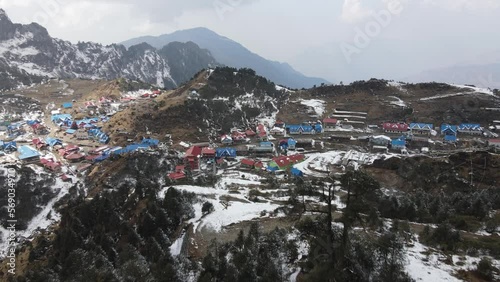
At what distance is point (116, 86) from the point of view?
109375 mm

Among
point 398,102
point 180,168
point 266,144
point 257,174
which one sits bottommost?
point 257,174

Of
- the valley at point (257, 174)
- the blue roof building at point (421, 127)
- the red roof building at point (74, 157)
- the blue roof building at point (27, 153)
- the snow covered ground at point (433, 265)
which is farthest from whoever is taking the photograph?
the blue roof building at point (421, 127)

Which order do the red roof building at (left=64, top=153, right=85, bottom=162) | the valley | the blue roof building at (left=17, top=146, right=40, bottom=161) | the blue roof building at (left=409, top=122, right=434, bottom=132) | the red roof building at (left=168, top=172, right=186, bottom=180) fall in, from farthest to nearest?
1. the blue roof building at (left=409, top=122, right=434, bottom=132)
2. the red roof building at (left=64, top=153, right=85, bottom=162)
3. the blue roof building at (left=17, top=146, right=40, bottom=161)
4. the red roof building at (left=168, top=172, right=186, bottom=180)
5. the valley

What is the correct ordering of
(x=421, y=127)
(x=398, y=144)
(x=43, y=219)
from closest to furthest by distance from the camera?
1. (x=43, y=219)
2. (x=398, y=144)
3. (x=421, y=127)

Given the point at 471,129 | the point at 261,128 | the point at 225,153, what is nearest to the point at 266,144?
the point at 225,153

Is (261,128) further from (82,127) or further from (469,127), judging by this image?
(82,127)

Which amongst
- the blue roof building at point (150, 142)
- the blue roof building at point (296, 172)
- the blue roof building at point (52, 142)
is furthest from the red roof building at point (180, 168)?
the blue roof building at point (52, 142)

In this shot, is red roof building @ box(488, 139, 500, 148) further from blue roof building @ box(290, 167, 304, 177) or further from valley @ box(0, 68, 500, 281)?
blue roof building @ box(290, 167, 304, 177)

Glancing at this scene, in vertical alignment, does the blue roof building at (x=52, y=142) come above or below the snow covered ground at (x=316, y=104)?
below

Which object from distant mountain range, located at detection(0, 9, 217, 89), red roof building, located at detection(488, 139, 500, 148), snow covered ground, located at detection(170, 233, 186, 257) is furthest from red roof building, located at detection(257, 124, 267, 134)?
distant mountain range, located at detection(0, 9, 217, 89)

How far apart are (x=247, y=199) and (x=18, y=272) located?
80.9 ft

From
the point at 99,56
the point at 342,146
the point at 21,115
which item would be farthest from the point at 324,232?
the point at 99,56

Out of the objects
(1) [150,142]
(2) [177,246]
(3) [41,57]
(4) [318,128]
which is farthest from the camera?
(3) [41,57]

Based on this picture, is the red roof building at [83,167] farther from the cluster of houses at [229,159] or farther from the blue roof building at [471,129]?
the blue roof building at [471,129]
